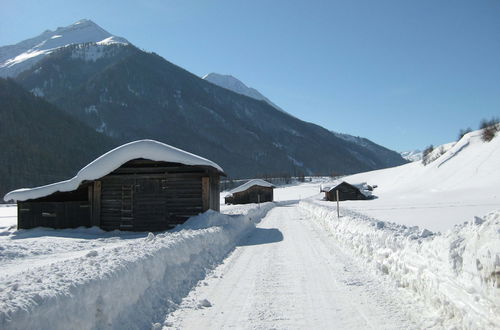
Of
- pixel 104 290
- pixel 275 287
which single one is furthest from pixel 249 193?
pixel 104 290

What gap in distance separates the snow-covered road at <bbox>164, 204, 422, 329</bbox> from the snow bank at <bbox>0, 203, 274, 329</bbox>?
0.47m

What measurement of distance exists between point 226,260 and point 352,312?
554cm

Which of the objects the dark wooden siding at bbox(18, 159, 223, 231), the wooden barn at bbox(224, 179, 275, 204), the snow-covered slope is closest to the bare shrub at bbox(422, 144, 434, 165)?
the snow-covered slope

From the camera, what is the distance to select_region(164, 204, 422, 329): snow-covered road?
5508 mm

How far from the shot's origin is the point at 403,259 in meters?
7.15

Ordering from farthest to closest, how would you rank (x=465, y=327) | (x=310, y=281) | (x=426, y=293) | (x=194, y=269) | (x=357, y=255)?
(x=357, y=255) < (x=194, y=269) < (x=310, y=281) < (x=426, y=293) < (x=465, y=327)

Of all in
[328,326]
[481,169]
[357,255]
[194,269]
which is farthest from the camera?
[481,169]

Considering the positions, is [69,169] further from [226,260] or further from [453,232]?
[453,232]

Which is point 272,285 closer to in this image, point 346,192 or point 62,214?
point 62,214

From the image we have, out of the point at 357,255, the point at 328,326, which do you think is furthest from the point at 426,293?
the point at 357,255

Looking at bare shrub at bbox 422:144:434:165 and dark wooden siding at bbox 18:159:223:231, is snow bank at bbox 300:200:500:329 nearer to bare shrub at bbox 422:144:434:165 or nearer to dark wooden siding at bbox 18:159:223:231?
dark wooden siding at bbox 18:159:223:231

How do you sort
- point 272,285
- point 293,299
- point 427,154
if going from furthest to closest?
point 427,154
point 272,285
point 293,299

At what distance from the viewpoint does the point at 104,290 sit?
518 cm

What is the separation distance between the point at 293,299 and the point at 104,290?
325 centimetres
